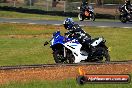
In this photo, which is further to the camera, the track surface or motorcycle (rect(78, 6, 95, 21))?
motorcycle (rect(78, 6, 95, 21))

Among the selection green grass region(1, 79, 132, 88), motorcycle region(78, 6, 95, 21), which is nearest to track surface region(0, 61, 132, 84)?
green grass region(1, 79, 132, 88)

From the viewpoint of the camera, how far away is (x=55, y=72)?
11.3 m

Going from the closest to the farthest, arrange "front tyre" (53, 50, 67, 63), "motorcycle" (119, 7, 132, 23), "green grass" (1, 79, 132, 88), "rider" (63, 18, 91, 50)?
"green grass" (1, 79, 132, 88), "rider" (63, 18, 91, 50), "front tyre" (53, 50, 67, 63), "motorcycle" (119, 7, 132, 23)

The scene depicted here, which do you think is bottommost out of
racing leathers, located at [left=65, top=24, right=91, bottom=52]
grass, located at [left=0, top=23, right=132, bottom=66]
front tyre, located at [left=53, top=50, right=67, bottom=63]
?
grass, located at [left=0, top=23, right=132, bottom=66]

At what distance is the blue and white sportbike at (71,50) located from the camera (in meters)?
A: 13.8

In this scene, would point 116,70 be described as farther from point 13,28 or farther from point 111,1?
point 111,1

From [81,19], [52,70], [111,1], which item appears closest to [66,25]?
[52,70]

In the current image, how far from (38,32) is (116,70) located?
625 inches

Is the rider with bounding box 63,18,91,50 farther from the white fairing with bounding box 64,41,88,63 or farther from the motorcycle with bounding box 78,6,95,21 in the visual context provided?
the motorcycle with bounding box 78,6,95,21

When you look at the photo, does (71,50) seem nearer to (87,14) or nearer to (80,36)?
(80,36)

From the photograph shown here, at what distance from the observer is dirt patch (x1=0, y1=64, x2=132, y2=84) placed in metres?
10.5

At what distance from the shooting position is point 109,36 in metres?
24.0

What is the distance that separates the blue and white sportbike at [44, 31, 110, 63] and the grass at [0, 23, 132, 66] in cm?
168

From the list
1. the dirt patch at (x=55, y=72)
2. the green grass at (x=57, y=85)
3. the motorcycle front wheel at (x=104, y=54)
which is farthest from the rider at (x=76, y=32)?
the green grass at (x=57, y=85)
